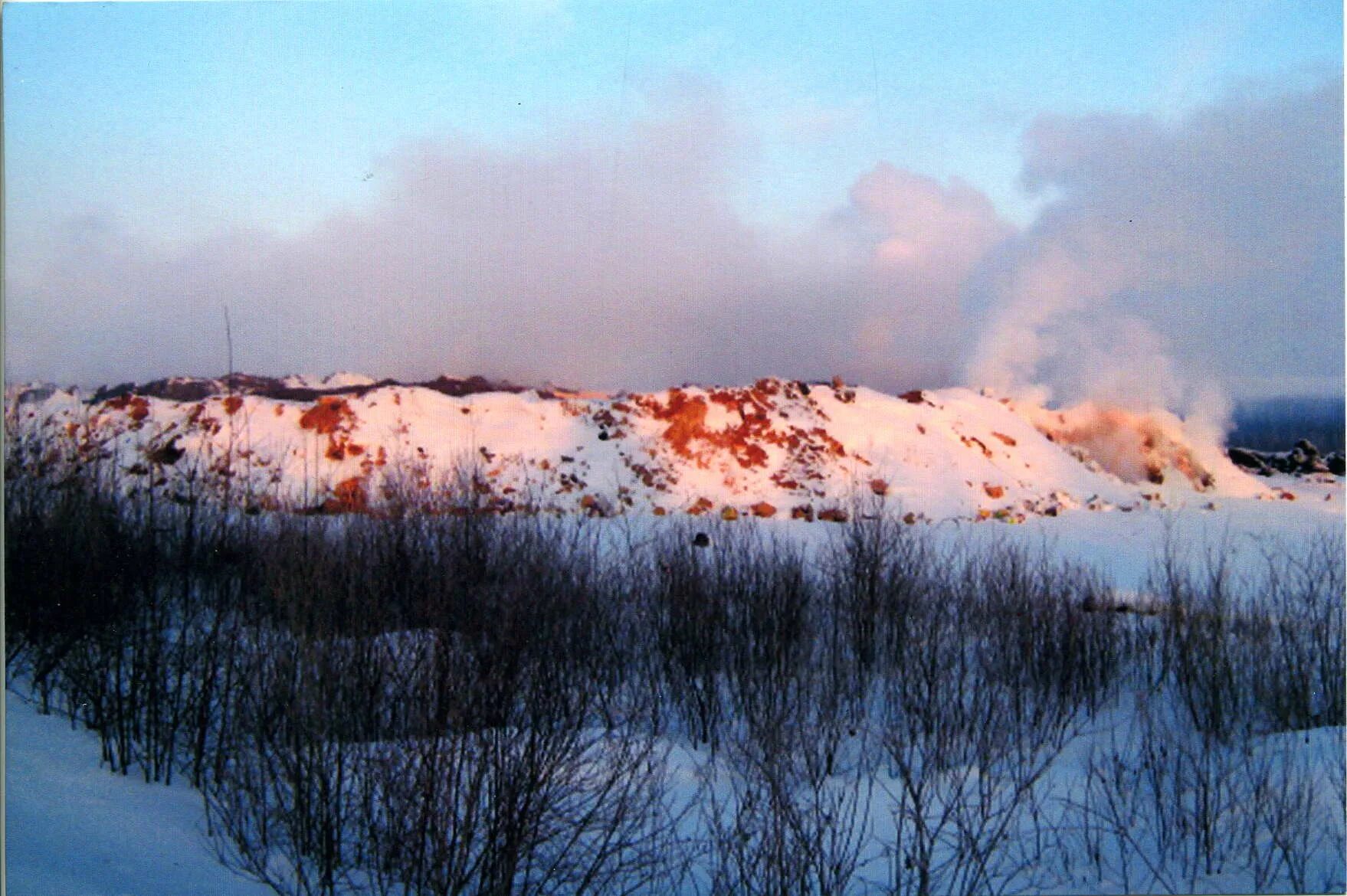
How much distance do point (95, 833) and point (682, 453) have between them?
9.82m

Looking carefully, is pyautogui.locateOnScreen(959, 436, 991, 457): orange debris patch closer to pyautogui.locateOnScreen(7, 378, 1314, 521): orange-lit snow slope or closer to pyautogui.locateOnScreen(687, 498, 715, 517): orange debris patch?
pyautogui.locateOnScreen(7, 378, 1314, 521): orange-lit snow slope

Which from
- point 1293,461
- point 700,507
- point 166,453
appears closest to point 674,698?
point 166,453

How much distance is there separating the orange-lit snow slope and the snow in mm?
3679

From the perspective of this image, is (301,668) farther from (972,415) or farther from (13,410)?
(972,415)

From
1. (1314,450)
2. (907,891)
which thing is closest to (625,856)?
(907,891)

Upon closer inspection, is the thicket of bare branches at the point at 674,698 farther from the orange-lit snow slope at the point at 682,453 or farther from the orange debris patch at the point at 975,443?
the orange debris patch at the point at 975,443

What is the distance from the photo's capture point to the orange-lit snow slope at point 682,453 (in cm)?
934

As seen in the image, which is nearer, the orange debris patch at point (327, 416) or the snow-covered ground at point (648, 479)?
the snow-covered ground at point (648, 479)

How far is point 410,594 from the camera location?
22.1 feet

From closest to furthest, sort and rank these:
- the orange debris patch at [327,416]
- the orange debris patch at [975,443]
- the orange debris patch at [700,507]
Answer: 1. the orange debris patch at [700,507]
2. the orange debris patch at [975,443]
3. the orange debris patch at [327,416]

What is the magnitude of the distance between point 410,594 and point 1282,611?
5952 millimetres

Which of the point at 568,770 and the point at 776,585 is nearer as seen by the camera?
the point at 568,770

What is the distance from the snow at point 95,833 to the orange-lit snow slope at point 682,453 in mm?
3679

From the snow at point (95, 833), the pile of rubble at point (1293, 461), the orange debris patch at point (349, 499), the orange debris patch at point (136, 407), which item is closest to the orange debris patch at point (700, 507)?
the orange debris patch at point (349, 499)
